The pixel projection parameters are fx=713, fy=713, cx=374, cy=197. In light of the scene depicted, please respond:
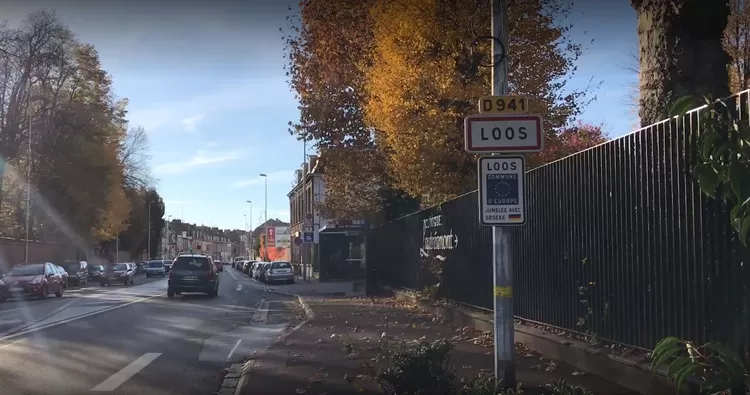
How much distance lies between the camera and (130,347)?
12.7 metres

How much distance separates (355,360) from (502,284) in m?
3.44

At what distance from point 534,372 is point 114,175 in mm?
48615

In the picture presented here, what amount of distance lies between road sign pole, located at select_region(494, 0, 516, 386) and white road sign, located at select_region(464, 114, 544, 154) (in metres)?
0.62

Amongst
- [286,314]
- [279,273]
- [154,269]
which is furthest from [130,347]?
[154,269]

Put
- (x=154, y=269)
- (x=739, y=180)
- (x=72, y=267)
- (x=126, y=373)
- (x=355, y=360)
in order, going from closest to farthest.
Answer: (x=739, y=180)
(x=126, y=373)
(x=355, y=360)
(x=72, y=267)
(x=154, y=269)

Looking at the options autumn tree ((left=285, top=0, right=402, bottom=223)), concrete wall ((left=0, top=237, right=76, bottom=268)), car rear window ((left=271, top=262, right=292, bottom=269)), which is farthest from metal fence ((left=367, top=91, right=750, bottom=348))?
concrete wall ((left=0, top=237, right=76, bottom=268))

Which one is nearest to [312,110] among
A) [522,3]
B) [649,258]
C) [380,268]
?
[380,268]

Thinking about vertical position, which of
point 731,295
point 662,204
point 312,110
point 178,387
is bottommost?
point 178,387

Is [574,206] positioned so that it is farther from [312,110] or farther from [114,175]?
[114,175]

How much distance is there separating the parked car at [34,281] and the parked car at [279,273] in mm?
15364

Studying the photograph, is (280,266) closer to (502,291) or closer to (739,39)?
(739,39)

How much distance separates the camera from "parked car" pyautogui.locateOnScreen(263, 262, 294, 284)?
44750 mm

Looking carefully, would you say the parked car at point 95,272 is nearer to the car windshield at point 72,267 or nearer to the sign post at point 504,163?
the car windshield at point 72,267

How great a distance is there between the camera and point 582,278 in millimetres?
9672
